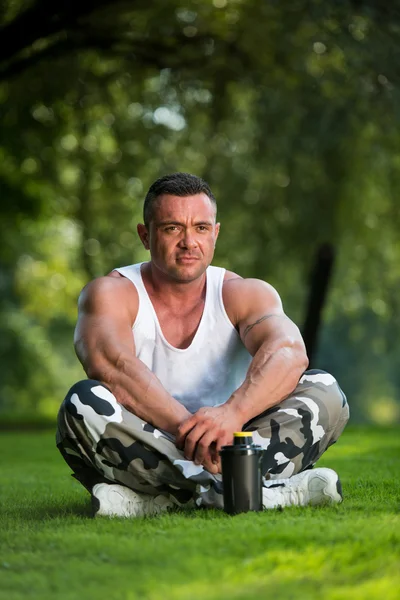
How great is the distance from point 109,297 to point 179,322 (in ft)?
1.20

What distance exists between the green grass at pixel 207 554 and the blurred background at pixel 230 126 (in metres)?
6.57

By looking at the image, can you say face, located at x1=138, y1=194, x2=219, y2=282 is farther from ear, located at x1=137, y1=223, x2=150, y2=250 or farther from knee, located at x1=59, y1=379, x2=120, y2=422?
knee, located at x1=59, y1=379, x2=120, y2=422

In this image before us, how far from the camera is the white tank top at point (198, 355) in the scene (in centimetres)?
429

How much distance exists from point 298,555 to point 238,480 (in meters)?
0.86

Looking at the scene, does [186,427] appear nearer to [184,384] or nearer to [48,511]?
[184,384]

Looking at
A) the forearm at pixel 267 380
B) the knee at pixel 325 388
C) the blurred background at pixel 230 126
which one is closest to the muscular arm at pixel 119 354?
the forearm at pixel 267 380

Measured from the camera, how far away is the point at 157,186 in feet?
14.3

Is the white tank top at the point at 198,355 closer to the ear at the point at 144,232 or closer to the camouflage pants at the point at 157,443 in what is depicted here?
the ear at the point at 144,232

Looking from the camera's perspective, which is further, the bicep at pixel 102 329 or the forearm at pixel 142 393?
the bicep at pixel 102 329

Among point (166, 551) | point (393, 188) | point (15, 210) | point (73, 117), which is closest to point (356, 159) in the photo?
point (393, 188)

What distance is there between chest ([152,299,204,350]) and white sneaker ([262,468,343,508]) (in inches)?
32.4

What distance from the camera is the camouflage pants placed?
12.5ft

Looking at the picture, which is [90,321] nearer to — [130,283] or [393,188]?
[130,283]

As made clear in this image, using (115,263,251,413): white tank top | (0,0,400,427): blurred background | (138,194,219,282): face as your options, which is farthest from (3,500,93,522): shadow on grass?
(0,0,400,427): blurred background
